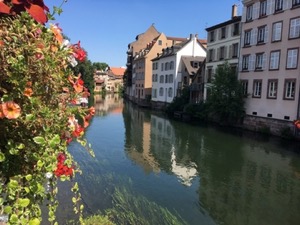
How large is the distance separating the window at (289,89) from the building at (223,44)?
24.7 ft

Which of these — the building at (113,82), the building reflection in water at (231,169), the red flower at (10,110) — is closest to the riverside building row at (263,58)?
the building reflection in water at (231,169)

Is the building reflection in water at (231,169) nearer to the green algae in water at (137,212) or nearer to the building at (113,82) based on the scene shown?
the green algae in water at (137,212)

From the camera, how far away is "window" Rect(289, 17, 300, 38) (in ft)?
78.9

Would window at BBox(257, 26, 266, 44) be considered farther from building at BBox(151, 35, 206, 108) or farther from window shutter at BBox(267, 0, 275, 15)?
building at BBox(151, 35, 206, 108)

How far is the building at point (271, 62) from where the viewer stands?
24438 millimetres

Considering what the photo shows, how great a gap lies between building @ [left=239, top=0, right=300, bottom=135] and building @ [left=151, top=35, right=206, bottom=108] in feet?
48.8

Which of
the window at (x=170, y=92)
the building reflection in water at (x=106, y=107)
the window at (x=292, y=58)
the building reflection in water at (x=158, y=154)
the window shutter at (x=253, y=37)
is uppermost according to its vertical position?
the window shutter at (x=253, y=37)

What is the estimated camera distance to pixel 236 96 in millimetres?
29172

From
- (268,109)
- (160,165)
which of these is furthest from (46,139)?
(268,109)

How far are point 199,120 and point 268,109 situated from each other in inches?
417

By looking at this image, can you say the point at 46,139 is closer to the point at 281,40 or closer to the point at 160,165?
the point at 160,165

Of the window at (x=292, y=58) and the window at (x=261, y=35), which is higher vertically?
the window at (x=261, y=35)

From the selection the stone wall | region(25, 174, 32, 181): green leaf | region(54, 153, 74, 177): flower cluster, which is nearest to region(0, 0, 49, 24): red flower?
region(25, 174, 32, 181): green leaf

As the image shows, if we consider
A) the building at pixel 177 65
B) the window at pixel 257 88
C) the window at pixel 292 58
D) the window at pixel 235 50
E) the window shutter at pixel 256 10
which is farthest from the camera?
the building at pixel 177 65
